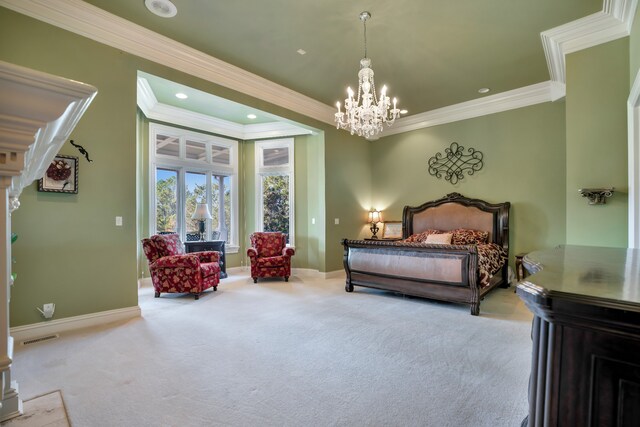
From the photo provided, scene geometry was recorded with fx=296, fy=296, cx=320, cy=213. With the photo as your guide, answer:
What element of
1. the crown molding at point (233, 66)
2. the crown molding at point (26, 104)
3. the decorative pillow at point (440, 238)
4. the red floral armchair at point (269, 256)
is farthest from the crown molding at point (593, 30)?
the red floral armchair at point (269, 256)

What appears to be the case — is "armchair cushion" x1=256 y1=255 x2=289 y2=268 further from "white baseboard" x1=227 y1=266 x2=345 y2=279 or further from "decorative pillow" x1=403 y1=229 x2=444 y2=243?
"decorative pillow" x1=403 y1=229 x2=444 y2=243

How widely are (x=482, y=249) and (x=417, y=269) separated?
1.07 meters

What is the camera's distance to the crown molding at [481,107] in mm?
4781

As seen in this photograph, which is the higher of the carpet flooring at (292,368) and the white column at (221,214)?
the white column at (221,214)

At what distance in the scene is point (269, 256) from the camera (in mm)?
5652

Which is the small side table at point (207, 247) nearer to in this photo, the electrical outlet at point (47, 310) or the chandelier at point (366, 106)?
the electrical outlet at point (47, 310)

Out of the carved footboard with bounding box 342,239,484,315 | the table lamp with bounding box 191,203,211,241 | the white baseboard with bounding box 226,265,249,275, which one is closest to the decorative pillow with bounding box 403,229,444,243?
the carved footboard with bounding box 342,239,484,315

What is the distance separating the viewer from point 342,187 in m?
6.15

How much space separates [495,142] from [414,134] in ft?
5.08

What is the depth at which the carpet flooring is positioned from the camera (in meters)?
1.68

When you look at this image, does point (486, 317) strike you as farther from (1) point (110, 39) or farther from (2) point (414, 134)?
(1) point (110, 39)

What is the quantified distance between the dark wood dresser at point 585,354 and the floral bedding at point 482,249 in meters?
3.22

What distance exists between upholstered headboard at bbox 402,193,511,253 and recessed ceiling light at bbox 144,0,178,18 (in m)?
4.94

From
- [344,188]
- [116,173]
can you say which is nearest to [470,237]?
[344,188]
